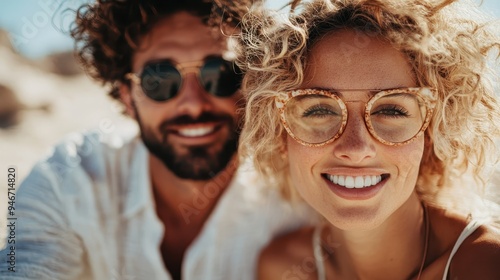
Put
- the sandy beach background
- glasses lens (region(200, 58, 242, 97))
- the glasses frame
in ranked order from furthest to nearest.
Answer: the sandy beach background
glasses lens (region(200, 58, 242, 97))
the glasses frame

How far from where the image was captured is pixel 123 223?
9.99 feet

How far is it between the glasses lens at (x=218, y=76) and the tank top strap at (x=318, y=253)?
865mm

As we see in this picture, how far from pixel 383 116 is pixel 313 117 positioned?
273 mm

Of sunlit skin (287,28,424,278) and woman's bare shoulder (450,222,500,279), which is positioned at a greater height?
sunlit skin (287,28,424,278)

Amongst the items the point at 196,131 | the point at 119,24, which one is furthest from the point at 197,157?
the point at 119,24

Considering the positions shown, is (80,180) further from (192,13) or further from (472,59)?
(472,59)

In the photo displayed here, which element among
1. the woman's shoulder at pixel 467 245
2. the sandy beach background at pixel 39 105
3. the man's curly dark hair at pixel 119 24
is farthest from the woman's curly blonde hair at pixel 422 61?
the sandy beach background at pixel 39 105

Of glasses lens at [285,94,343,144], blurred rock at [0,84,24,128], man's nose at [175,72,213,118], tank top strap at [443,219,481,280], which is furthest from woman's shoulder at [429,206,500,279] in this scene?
blurred rock at [0,84,24,128]

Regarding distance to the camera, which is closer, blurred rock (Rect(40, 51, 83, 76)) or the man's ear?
the man's ear

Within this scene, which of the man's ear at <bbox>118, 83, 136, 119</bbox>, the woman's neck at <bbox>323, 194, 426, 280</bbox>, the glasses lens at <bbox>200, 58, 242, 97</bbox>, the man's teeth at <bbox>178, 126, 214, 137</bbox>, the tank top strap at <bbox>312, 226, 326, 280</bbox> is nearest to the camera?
the woman's neck at <bbox>323, 194, 426, 280</bbox>

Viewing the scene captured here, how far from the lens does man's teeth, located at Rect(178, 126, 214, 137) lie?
114 inches

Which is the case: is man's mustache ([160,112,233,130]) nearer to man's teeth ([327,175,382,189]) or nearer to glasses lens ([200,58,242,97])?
glasses lens ([200,58,242,97])

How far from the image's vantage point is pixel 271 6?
7.72 ft

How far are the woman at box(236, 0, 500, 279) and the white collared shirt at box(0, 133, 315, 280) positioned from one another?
615 millimetres
